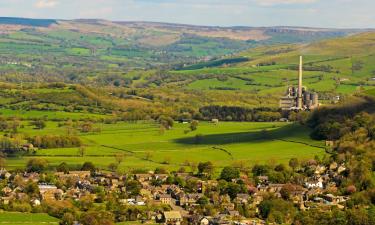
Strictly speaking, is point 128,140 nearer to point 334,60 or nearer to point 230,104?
point 230,104

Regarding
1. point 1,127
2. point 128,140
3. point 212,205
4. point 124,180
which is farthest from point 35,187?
point 1,127

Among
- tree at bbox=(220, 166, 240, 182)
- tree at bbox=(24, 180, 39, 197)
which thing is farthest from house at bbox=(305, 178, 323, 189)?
tree at bbox=(24, 180, 39, 197)

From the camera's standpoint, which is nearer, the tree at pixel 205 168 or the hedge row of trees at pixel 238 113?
the tree at pixel 205 168

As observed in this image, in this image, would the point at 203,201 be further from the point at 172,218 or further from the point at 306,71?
the point at 306,71

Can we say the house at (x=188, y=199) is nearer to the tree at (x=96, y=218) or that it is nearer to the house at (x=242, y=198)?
the house at (x=242, y=198)

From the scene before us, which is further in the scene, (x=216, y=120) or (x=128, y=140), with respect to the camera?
(x=216, y=120)

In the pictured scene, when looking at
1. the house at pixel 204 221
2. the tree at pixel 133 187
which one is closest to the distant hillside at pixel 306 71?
the tree at pixel 133 187
